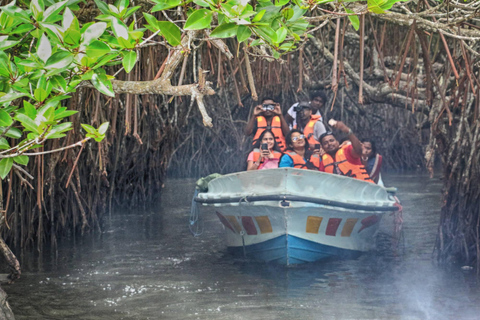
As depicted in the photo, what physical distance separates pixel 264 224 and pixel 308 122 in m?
1.72

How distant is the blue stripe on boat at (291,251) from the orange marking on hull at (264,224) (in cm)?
11

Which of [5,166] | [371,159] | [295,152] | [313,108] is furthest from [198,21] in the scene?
[313,108]

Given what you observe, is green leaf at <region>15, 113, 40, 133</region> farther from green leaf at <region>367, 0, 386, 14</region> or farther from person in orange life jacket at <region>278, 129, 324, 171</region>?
person in orange life jacket at <region>278, 129, 324, 171</region>

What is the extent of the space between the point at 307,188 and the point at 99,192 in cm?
260

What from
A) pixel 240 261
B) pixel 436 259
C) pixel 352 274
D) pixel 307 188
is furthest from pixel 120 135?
pixel 436 259

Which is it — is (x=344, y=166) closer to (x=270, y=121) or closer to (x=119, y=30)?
(x=270, y=121)

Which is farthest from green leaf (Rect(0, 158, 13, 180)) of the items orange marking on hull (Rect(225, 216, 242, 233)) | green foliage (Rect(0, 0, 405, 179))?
orange marking on hull (Rect(225, 216, 242, 233))

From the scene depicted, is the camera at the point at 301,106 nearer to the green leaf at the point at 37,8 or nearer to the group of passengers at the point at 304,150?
the group of passengers at the point at 304,150

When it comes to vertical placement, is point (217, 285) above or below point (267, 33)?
below

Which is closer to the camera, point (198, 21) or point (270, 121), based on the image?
point (198, 21)

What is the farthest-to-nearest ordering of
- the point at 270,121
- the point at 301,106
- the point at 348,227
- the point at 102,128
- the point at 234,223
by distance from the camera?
the point at 301,106 < the point at 270,121 < the point at 234,223 < the point at 348,227 < the point at 102,128

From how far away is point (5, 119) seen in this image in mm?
2480

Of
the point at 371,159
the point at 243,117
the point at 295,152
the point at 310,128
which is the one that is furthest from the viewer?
the point at 243,117

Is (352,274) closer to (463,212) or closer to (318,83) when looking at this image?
(463,212)
